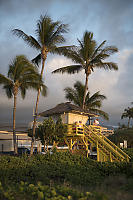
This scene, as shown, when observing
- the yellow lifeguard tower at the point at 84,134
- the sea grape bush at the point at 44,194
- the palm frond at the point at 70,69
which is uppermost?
the palm frond at the point at 70,69

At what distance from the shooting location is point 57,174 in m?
14.1

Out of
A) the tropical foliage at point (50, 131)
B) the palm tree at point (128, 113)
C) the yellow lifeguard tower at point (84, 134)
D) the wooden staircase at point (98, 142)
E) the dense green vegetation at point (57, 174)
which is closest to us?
the dense green vegetation at point (57, 174)

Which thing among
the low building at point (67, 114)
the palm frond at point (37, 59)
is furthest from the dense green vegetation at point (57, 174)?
the palm frond at point (37, 59)

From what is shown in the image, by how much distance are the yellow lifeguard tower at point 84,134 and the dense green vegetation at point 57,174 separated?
1.80 metres

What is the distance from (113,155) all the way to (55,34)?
1248 cm

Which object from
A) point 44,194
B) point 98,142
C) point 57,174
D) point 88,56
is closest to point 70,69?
point 88,56

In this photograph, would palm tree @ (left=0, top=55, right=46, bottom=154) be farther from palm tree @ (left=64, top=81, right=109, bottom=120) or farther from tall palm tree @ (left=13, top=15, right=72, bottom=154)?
palm tree @ (left=64, top=81, right=109, bottom=120)

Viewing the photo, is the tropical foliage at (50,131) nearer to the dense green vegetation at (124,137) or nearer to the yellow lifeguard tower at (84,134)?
the yellow lifeguard tower at (84,134)

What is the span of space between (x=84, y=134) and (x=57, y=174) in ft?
27.3

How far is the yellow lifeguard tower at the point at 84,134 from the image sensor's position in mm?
19156

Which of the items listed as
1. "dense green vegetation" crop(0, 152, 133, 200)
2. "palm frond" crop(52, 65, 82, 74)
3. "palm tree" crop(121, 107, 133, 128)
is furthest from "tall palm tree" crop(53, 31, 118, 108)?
"palm tree" crop(121, 107, 133, 128)

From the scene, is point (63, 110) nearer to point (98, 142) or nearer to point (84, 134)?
point (84, 134)

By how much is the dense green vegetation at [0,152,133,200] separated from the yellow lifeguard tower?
1.80 metres

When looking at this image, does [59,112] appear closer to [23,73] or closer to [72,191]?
[23,73]
